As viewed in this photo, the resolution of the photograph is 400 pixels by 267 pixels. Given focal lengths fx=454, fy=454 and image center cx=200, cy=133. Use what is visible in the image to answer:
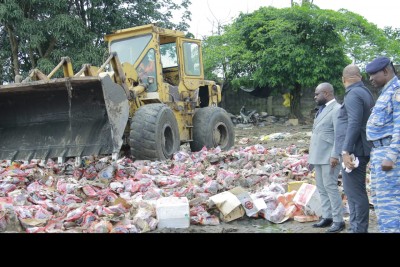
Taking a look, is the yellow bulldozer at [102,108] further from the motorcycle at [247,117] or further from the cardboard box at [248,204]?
the motorcycle at [247,117]

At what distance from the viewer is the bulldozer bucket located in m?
6.84

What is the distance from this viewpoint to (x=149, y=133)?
7598 mm

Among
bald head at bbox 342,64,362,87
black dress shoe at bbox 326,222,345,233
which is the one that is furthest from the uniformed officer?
black dress shoe at bbox 326,222,345,233

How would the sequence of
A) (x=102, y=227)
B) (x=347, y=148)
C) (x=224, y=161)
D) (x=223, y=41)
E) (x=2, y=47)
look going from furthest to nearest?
(x=223, y=41) < (x=2, y=47) < (x=224, y=161) < (x=102, y=227) < (x=347, y=148)

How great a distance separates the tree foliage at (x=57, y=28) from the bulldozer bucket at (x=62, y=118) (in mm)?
7178

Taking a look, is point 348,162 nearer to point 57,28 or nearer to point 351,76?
point 351,76

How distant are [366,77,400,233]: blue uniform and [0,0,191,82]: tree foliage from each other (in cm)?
1210

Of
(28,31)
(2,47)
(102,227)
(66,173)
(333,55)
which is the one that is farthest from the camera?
(333,55)

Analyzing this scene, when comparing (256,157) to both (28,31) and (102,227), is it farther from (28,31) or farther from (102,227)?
(28,31)

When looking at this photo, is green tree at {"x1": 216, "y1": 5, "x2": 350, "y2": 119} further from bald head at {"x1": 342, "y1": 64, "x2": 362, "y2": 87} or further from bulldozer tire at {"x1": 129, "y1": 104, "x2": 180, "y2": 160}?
bald head at {"x1": 342, "y1": 64, "x2": 362, "y2": 87}

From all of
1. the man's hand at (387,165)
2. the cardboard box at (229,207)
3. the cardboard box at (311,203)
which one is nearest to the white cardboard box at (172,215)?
the cardboard box at (229,207)

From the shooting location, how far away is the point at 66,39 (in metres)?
15.1
